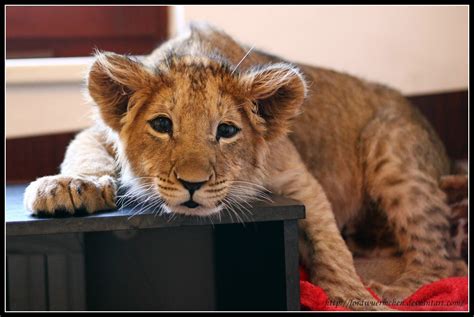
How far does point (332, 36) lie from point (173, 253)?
1.19 m

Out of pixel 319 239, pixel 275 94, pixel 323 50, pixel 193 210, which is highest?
pixel 323 50

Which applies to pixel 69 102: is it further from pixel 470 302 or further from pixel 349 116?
pixel 470 302

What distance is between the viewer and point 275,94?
5.95ft

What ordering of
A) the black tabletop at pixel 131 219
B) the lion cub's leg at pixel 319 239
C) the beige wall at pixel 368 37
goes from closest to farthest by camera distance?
the black tabletop at pixel 131 219, the lion cub's leg at pixel 319 239, the beige wall at pixel 368 37

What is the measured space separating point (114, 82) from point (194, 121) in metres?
0.25

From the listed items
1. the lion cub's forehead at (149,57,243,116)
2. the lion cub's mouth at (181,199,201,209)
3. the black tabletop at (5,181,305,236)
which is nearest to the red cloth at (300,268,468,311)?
the black tabletop at (5,181,305,236)

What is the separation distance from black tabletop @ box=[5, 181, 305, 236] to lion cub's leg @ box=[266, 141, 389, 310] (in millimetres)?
225

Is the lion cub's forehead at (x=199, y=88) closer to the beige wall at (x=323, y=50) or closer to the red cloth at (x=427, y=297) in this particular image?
the red cloth at (x=427, y=297)

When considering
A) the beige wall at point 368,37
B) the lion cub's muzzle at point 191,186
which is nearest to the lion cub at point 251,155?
the lion cub's muzzle at point 191,186

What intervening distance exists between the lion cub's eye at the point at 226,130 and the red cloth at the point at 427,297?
40 cm

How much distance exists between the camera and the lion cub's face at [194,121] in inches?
62.9

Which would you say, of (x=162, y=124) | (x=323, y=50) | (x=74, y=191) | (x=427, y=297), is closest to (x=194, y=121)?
(x=162, y=124)

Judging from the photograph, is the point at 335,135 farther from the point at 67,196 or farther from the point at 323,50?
the point at 67,196
